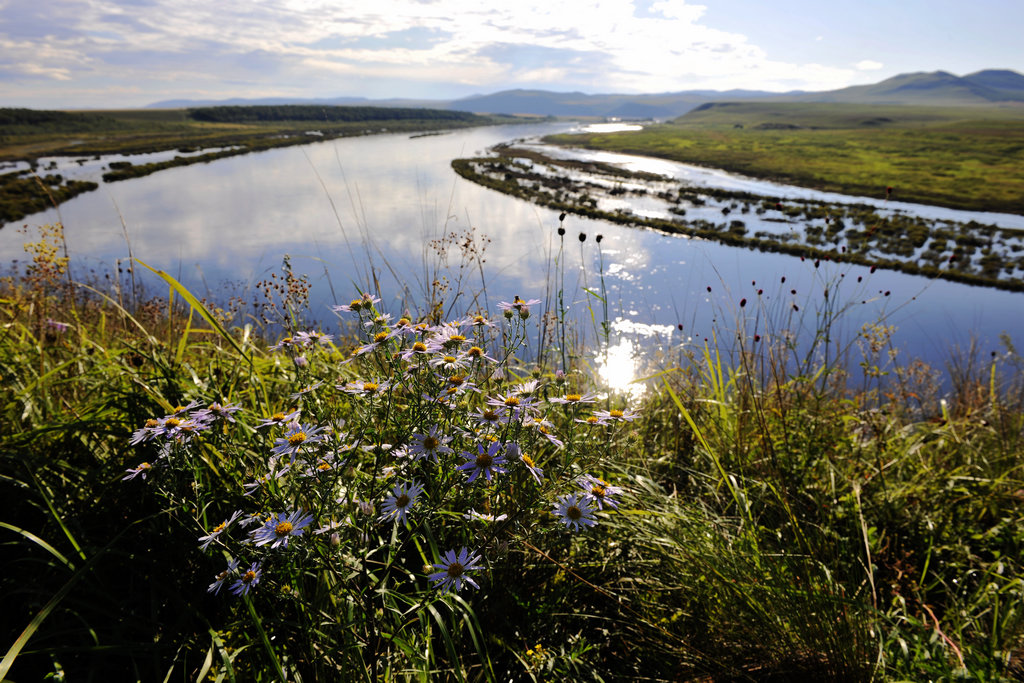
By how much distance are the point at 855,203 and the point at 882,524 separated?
902 inches

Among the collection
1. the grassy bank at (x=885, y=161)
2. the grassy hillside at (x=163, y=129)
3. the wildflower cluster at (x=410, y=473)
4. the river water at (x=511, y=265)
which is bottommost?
the river water at (x=511, y=265)

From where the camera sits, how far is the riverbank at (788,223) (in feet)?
41.0

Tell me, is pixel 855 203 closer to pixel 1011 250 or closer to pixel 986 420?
pixel 1011 250

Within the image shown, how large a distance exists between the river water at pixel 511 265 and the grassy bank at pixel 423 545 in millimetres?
1701

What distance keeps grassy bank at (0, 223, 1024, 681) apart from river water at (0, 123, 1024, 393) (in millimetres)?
1701

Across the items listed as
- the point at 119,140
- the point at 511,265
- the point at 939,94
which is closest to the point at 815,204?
the point at 511,265

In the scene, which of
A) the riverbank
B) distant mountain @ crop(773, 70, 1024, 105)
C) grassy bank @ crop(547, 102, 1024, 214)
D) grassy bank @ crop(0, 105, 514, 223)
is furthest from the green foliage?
distant mountain @ crop(773, 70, 1024, 105)

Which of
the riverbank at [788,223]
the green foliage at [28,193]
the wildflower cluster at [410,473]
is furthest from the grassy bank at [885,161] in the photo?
the green foliage at [28,193]

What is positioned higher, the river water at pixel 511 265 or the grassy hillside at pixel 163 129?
the grassy hillside at pixel 163 129

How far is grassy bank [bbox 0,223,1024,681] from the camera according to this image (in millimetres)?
1213

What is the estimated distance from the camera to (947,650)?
Result: 152cm

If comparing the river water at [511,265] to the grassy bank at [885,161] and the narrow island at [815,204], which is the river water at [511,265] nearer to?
the narrow island at [815,204]

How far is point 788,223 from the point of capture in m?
16.3

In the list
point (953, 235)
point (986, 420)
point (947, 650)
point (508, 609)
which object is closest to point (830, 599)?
point (947, 650)
